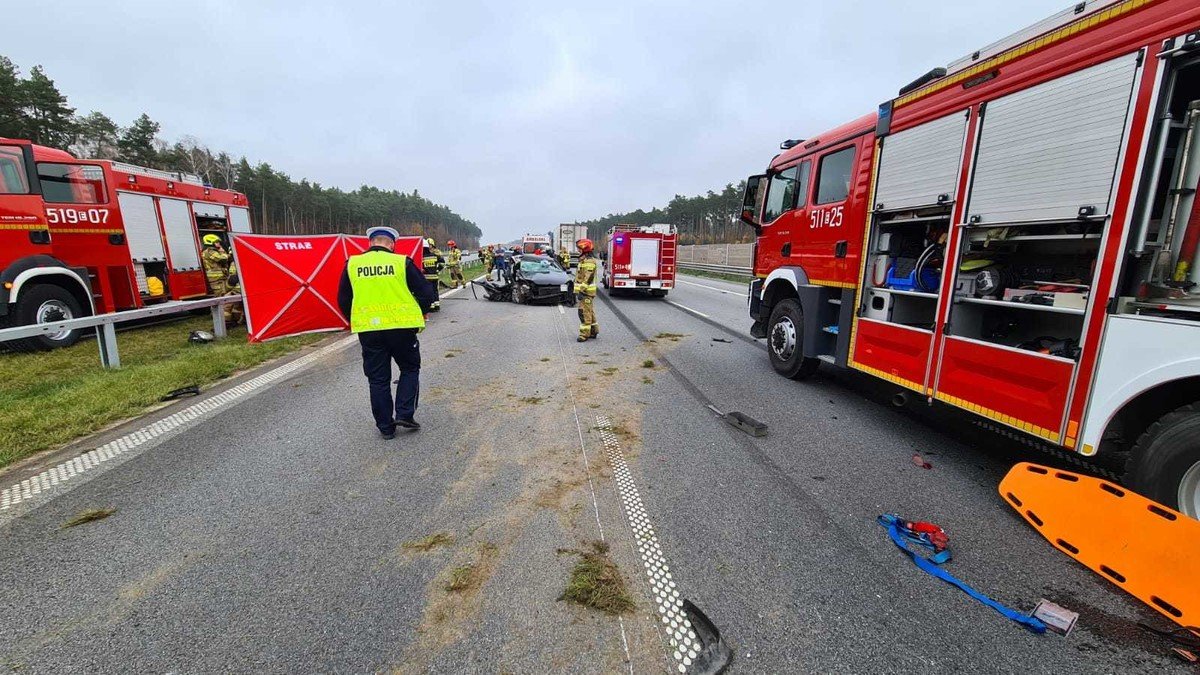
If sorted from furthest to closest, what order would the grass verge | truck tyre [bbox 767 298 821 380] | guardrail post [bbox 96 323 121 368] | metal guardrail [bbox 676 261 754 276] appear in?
metal guardrail [bbox 676 261 754 276], the grass verge, guardrail post [bbox 96 323 121 368], truck tyre [bbox 767 298 821 380]

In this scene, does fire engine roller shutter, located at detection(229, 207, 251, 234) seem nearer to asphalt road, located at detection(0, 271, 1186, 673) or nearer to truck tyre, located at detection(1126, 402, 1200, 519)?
asphalt road, located at detection(0, 271, 1186, 673)

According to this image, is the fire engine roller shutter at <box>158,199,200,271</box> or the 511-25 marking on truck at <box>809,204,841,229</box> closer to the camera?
the 511-25 marking on truck at <box>809,204,841,229</box>

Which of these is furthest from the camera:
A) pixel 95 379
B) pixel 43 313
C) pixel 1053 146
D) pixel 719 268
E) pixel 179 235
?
pixel 719 268

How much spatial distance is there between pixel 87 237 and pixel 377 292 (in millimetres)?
7962

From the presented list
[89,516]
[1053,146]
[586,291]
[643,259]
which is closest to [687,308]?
[643,259]

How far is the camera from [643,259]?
52.3ft

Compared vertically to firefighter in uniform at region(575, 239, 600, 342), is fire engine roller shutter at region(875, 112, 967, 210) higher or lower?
higher

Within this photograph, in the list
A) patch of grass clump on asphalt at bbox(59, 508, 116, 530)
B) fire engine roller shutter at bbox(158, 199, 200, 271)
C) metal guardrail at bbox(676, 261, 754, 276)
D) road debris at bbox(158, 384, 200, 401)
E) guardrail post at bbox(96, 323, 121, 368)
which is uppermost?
fire engine roller shutter at bbox(158, 199, 200, 271)

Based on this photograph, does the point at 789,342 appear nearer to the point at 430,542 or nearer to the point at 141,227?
the point at 430,542

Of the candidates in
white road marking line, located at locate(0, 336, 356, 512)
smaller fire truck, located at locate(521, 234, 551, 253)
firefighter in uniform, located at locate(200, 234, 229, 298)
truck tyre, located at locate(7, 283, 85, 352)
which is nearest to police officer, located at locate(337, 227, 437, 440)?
white road marking line, located at locate(0, 336, 356, 512)

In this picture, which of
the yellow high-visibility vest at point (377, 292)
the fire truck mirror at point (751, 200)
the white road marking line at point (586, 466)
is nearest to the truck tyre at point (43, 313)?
the yellow high-visibility vest at point (377, 292)

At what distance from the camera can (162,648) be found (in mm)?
1862

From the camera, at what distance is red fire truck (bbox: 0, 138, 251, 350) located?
671 cm

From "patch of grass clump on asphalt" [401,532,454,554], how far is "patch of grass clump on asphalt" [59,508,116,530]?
6.05 ft
